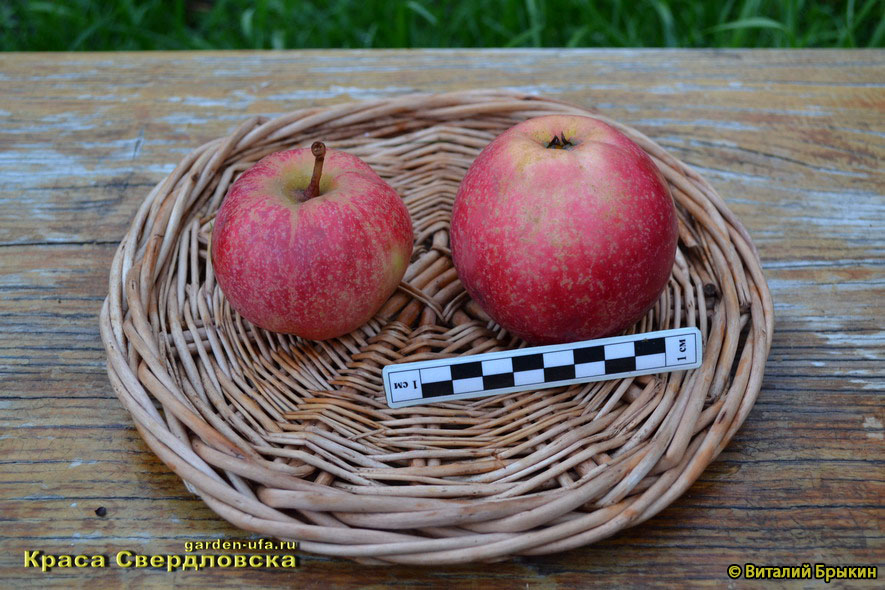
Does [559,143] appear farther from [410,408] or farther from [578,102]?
[578,102]

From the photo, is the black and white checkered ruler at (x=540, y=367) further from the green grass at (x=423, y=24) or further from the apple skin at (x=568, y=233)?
the green grass at (x=423, y=24)

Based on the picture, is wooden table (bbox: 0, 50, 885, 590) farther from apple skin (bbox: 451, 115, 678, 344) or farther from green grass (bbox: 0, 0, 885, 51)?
green grass (bbox: 0, 0, 885, 51)

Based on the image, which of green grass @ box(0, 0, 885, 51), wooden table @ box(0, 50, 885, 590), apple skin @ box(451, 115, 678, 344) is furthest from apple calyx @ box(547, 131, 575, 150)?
green grass @ box(0, 0, 885, 51)

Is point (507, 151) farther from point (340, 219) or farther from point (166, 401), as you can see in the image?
point (166, 401)

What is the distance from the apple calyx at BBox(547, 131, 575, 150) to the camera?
1.04 metres

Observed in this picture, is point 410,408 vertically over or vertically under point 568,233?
under

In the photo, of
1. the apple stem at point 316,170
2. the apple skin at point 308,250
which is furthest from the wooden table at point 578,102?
the apple stem at point 316,170

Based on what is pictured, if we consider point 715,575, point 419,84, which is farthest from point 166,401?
point 419,84

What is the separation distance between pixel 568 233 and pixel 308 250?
35 centimetres

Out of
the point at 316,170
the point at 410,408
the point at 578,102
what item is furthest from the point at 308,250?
the point at 578,102

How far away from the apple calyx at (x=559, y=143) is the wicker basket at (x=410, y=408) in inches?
11.0

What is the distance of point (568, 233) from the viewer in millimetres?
958

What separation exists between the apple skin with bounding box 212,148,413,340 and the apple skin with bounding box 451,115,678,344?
123mm

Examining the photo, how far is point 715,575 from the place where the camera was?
901 mm
